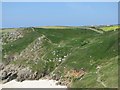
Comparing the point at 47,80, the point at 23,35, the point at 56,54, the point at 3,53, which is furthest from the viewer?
the point at 23,35

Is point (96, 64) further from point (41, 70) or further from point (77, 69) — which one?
point (41, 70)

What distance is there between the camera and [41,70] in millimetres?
136125

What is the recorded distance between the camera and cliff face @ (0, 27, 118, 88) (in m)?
109

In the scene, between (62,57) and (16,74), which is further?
(16,74)

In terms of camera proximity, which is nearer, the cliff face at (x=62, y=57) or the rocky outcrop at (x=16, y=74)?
the cliff face at (x=62, y=57)

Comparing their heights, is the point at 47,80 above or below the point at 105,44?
below

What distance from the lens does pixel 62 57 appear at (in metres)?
141

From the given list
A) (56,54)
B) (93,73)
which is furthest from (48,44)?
(93,73)

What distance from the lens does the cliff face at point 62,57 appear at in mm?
109262

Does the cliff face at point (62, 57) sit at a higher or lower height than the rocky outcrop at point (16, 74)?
higher

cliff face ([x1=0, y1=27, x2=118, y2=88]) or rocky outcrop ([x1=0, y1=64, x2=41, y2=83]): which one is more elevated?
cliff face ([x1=0, y1=27, x2=118, y2=88])

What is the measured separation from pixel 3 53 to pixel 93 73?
71.6m

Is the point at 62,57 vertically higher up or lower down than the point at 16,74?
higher up

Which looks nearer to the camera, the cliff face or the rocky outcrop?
the cliff face
